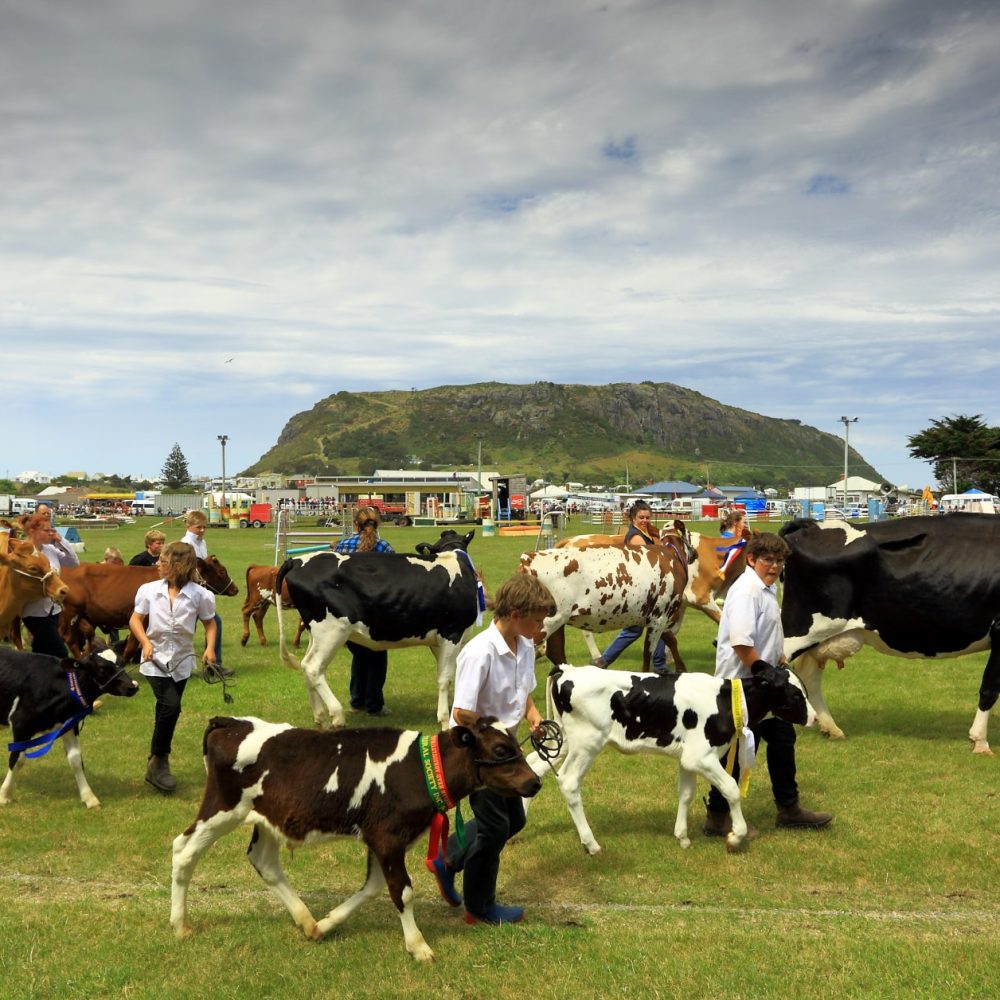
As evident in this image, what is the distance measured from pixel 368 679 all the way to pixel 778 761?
542 cm

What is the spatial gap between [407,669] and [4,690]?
690 cm

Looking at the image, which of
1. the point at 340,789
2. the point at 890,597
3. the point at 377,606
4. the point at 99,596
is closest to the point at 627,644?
the point at 890,597

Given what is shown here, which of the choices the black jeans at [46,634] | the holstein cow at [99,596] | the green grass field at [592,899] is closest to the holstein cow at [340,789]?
the green grass field at [592,899]

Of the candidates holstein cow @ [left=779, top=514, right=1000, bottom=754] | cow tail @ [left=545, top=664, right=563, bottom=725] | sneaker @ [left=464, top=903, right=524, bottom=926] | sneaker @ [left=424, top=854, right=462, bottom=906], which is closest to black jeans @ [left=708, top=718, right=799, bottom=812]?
cow tail @ [left=545, top=664, right=563, bottom=725]

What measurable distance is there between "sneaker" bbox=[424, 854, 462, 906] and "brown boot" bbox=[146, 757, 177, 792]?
320cm

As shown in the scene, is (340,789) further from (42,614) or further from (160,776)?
(42,614)

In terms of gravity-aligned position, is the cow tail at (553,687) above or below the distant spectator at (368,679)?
above

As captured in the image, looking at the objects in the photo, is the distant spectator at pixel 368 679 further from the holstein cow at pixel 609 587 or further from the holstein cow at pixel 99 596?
the holstein cow at pixel 99 596

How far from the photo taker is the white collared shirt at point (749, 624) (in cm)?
654

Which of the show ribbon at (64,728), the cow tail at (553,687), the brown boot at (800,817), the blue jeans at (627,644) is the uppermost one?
the cow tail at (553,687)

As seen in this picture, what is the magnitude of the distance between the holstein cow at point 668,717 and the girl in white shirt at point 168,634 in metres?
3.15

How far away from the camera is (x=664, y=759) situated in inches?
350

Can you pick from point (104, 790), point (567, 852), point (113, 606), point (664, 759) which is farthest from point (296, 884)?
point (113, 606)

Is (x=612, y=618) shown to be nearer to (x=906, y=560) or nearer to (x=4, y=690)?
(x=906, y=560)
